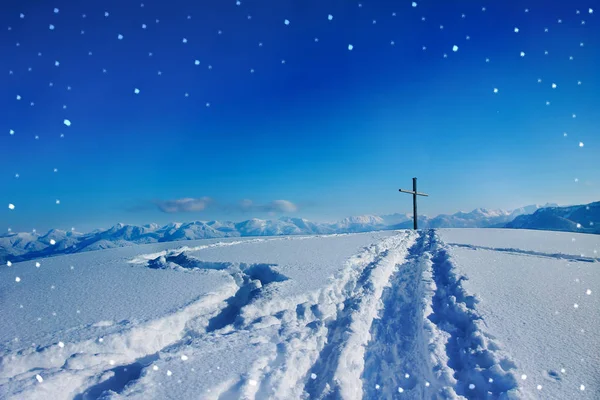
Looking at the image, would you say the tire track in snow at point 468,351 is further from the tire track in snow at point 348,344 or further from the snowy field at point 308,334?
the tire track in snow at point 348,344

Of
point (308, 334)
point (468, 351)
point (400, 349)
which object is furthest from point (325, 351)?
point (468, 351)

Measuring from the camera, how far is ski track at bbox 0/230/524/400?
10.1 ft

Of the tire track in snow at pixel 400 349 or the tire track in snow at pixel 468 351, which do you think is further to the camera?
the tire track in snow at pixel 400 349

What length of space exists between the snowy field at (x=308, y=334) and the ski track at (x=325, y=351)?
2 cm

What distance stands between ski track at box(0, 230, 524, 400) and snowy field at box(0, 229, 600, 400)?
0.06 feet

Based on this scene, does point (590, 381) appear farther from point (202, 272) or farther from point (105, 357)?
point (202, 272)

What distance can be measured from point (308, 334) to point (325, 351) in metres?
0.40

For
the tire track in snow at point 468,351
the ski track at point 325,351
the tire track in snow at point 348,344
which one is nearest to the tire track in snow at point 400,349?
the ski track at point 325,351

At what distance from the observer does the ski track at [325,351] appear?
3.09 metres

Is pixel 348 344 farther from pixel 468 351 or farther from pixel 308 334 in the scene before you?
pixel 468 351

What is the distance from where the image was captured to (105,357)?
3.62 m

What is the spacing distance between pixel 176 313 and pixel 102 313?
1277 mm

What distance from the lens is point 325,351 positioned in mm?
3979

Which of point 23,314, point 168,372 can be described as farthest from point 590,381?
point 23,314
